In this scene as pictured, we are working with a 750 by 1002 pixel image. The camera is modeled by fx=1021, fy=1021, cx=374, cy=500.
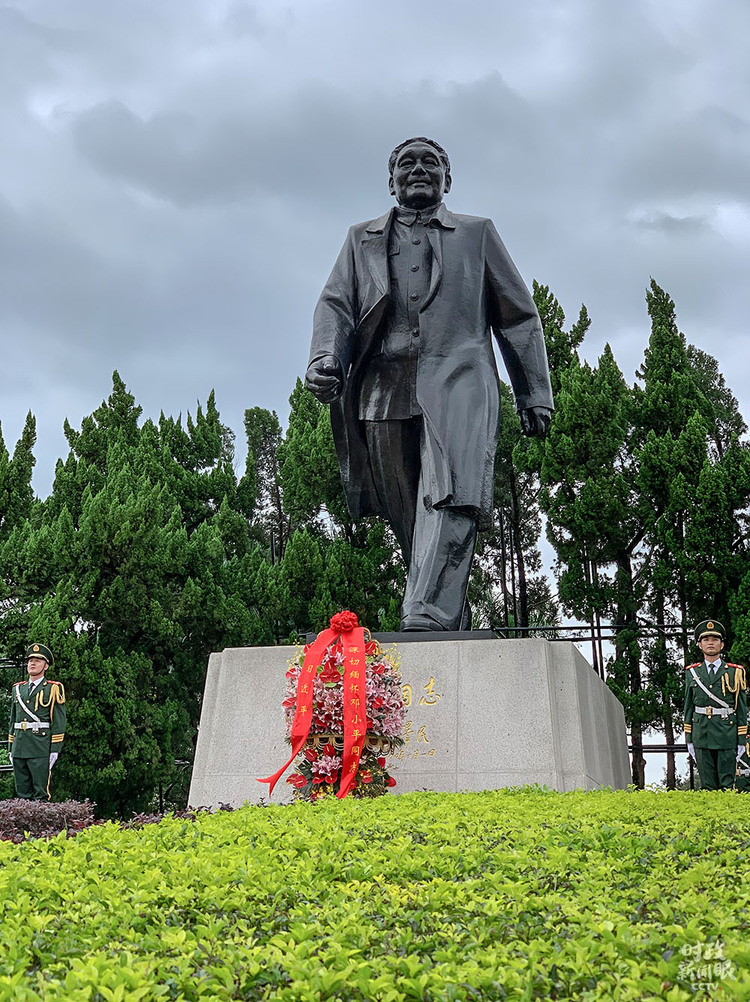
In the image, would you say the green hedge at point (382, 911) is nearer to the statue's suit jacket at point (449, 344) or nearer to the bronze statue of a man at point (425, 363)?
the bronze statue of a man at point (425, 363)

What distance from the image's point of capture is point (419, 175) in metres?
7.16

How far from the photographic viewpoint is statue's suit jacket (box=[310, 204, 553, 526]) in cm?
671

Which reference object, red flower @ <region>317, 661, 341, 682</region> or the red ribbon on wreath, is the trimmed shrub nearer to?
the red ribbon on wreath

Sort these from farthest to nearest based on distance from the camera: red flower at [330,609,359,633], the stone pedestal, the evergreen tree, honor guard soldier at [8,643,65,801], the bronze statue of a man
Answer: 1. the evergreen tree
2. honor guard soldier at [8,643,65,801]
3. the bronze statue of a man
4. the stone pedestal
5. red flower at [330,609,359,633]

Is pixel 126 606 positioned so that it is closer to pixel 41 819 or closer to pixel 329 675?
pixel 41 819

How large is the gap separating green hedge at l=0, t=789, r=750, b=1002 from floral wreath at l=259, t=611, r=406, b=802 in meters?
1.50

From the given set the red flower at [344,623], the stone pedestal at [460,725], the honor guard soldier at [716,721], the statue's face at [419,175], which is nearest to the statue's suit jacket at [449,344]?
the statue's face at [419,175]

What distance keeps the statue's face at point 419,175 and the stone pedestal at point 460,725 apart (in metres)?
3.18

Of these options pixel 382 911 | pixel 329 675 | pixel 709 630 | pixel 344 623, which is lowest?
pixel 382 911

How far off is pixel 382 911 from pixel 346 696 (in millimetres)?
2984

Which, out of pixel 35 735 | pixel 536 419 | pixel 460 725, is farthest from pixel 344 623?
pixel 35 735

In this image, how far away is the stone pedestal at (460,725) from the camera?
576 centimetres

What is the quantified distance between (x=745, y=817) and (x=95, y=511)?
9.18 m

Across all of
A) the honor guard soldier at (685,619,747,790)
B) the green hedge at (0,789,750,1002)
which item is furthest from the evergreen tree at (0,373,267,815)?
the green hedge at (0,789,750,1002)
